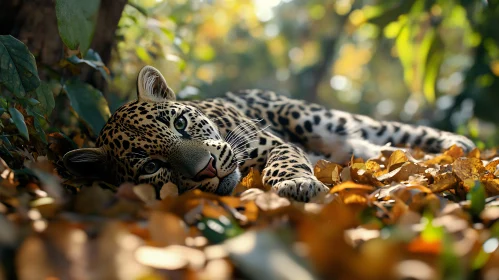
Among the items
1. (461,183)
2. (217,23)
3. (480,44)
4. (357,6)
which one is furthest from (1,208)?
(357,6)

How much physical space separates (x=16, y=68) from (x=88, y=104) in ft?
3.97

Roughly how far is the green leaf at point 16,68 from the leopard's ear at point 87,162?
476mm

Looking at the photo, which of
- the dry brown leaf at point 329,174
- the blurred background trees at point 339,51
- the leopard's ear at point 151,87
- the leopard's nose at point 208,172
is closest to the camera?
the leopard's nose at point 208,172

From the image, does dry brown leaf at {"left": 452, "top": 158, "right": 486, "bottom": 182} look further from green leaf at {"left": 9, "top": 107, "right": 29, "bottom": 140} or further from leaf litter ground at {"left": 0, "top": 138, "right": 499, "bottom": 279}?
green leaf at {"left": 9, "top": 107, "right": 29, "bottom": 140}

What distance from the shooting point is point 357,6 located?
59.6 feet

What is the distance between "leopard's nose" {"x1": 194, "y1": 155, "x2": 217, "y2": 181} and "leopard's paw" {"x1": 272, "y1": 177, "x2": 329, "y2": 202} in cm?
34

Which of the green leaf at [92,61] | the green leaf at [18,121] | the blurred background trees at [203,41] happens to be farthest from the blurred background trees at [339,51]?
the green leaf at [18,121]

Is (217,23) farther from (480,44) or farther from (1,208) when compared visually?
(1,208)

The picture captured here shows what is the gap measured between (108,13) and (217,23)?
1147cm

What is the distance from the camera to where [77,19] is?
244cm

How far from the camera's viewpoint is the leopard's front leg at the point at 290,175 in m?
2.94

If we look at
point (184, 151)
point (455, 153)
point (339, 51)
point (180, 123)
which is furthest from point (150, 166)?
point (339, 51)

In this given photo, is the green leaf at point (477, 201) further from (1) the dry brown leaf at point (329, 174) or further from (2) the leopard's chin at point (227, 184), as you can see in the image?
(2) the leopard's chin at point (227, 184)

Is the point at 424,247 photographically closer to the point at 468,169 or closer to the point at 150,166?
the point at 468,169
